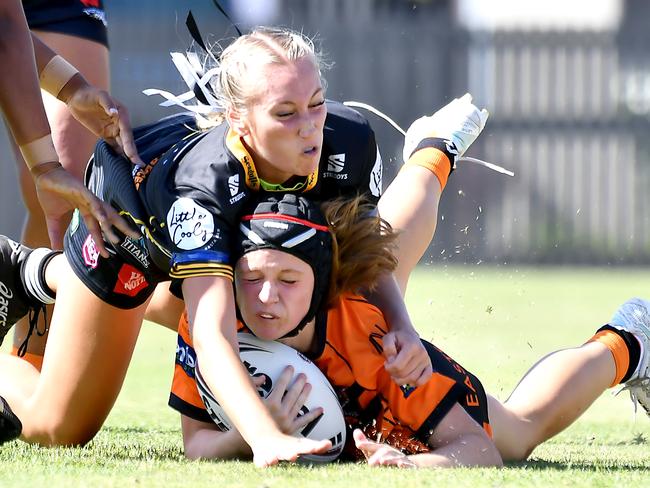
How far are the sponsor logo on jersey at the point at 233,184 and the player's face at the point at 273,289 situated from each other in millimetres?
169

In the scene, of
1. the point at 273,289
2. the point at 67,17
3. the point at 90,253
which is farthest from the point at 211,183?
the point at 67,17

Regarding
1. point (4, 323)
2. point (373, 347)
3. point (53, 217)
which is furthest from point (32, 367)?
point (373, 347)

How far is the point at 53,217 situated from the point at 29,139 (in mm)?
1056

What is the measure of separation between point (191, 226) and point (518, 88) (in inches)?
470

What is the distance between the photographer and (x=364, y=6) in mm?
16797

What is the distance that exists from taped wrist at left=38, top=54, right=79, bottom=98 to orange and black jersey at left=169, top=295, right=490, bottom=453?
101cm

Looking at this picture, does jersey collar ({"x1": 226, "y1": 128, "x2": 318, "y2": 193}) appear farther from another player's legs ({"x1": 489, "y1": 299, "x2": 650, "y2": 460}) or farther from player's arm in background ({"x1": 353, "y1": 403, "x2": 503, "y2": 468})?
another player's legs ({"x1": 489, "y1": 299, "x2": 650, "y2": 460})

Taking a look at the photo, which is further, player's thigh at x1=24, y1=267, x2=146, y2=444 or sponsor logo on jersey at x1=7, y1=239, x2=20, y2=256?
sponsor logo on jersey at x1=7, y1=239, x2=20, y2=256

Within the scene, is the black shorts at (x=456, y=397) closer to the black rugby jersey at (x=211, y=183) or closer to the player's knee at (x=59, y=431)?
the black rugby jersey at (x=211, y=183)

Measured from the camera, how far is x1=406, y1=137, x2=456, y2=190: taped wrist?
4949 mm

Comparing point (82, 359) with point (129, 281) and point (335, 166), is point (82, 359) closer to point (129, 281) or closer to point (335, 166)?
point (129, 281)

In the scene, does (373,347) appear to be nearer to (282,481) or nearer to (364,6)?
(282,481)

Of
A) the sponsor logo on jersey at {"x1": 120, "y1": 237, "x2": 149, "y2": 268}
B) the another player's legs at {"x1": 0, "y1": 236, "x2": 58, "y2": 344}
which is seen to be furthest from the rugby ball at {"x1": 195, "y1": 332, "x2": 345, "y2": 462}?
the another player's legs at {"x1": 0, "y1": 236, "x2": 58, "y2": 344}

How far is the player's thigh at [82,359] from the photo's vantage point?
429 centimetres
